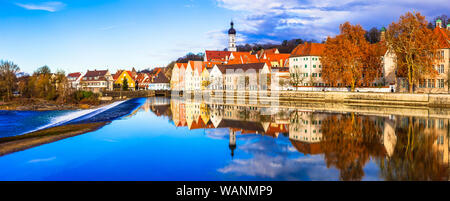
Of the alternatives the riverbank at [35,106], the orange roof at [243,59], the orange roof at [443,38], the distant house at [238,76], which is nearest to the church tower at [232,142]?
the riverbank at [35,106]

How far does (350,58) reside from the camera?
142 ft

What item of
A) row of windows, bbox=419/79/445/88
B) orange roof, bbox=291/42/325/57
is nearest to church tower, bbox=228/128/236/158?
row of windows, bbox=419/79/445/88

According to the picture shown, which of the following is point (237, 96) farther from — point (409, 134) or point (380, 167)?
point (380, 167)

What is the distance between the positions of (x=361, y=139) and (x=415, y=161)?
458 centimetres

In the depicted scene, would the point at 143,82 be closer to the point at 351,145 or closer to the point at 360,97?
the point at 360,97

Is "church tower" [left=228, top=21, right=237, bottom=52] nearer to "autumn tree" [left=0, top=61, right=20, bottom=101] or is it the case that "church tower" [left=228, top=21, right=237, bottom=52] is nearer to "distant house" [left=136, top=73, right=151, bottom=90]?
"distant house" [left=136, top=73, right=151, bottom=90]

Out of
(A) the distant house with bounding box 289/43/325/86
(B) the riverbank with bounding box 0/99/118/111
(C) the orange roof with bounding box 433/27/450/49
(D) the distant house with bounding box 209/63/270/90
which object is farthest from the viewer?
(D) the distant house with bounding box 209/63/270/90

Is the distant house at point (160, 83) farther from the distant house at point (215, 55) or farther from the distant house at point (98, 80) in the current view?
the distant house at point (215, 55)

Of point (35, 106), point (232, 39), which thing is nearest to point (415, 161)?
point (35, 106)

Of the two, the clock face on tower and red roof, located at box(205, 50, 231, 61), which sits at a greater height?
the clock face on tower

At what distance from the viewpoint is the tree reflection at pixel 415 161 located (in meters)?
10.9

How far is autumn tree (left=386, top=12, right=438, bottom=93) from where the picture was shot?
37.2 meters

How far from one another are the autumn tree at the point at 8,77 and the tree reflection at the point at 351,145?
144 ft

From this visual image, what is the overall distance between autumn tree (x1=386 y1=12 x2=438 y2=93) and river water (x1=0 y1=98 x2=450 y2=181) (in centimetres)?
1598
